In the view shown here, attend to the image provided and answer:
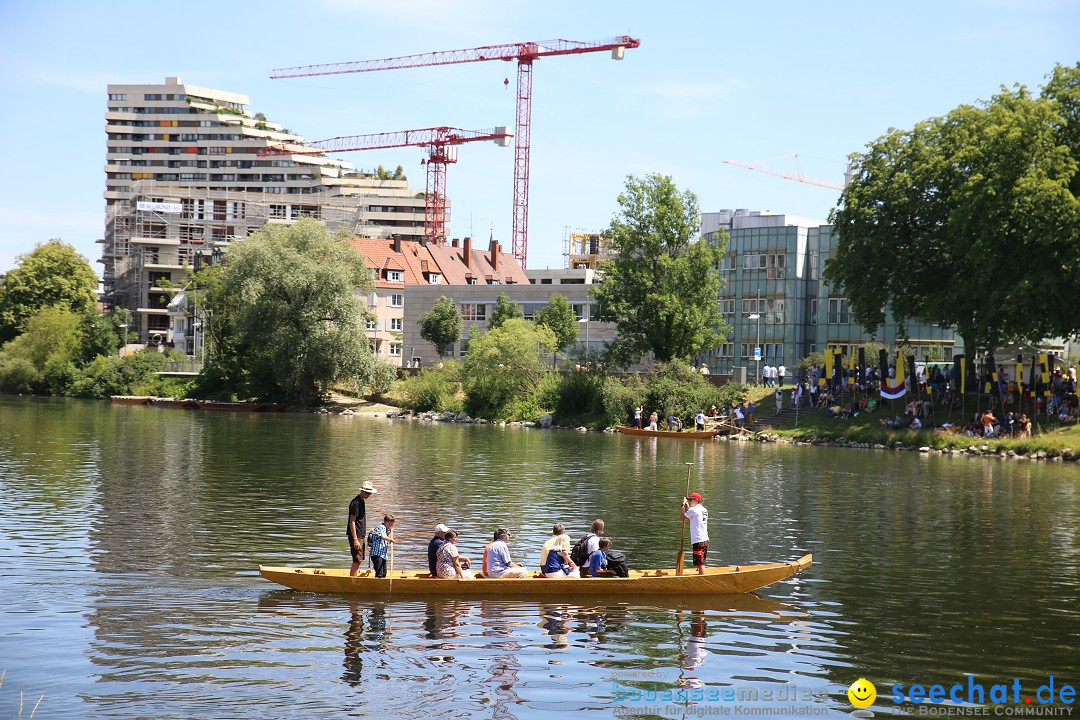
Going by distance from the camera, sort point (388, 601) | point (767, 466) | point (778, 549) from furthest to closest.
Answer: point (767, 466)
point (778, 549)
point (388, 601)

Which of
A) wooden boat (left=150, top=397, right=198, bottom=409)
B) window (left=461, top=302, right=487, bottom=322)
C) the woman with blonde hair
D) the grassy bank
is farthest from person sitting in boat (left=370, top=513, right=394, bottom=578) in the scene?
window (left=461, top=302, right=487, bottom=322)

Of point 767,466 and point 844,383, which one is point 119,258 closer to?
point 844,383

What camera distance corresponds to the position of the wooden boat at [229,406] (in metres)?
93.2

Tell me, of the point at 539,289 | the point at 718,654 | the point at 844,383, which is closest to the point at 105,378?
the point at 539,289

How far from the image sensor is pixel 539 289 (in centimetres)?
11156

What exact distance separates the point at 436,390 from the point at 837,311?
38097 millimetres

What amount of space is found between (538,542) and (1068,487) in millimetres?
27031

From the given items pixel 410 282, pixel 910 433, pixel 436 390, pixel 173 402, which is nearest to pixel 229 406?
pixel 173 402

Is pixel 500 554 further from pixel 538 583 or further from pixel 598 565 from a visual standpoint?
pixel 598 565

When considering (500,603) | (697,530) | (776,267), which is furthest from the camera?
(776,267)

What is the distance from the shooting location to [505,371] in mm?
86062

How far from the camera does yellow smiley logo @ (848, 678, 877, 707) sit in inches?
635

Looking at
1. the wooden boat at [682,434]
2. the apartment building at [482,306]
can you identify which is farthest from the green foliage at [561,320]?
the wooden boat at [682,434]

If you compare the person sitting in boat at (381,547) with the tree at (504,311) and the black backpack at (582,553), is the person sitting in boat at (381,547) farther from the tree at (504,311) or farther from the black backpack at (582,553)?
the tree at (504,311)
